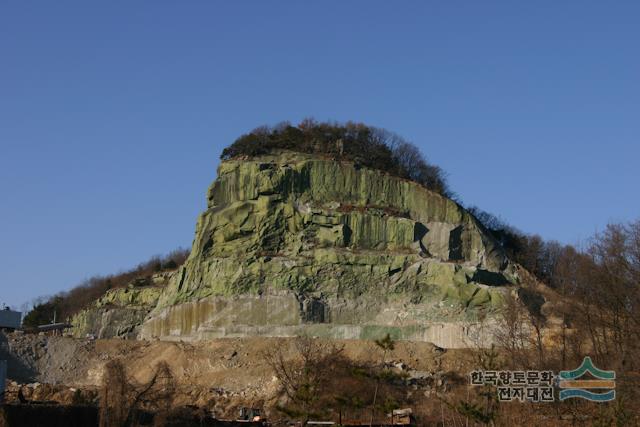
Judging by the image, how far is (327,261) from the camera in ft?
206

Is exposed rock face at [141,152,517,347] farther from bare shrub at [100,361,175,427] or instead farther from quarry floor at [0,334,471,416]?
bare shrub at [100,361,175,427]

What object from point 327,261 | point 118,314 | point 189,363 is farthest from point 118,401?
point 118,314

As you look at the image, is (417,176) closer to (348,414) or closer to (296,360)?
(296,360)

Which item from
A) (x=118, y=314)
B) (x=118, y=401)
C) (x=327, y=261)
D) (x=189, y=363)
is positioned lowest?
(x=118, y=401)

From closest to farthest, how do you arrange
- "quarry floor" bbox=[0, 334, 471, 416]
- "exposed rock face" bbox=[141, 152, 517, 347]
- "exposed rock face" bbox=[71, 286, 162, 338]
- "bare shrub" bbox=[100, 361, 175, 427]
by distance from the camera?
"bare shrub" bbox=[100, 361, 175, 427] → "quarry floor" bbox=[0, 334, 471, 416] → "exposed rock face" bbox=[141, 152, 517, 347] → "exposed rock face" bbox=[71, 286, 162, 338]

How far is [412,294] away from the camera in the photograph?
6081 cm

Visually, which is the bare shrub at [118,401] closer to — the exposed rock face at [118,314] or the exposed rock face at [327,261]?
the exposed rock face at [327,261]

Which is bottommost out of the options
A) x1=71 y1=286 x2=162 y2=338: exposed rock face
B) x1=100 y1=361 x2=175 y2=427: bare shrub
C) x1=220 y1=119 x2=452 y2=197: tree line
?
x1=100 y1=361 x2=175 y2=427: bare shrub

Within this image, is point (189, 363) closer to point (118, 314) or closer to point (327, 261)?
point (327, 261)

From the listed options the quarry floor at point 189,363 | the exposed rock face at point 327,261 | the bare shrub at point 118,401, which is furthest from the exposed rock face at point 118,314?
the bare shrub at point 118,401

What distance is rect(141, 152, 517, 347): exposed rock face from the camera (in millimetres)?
60031

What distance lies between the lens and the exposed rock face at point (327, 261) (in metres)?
60.0

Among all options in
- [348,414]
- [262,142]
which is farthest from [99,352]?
[348,414]

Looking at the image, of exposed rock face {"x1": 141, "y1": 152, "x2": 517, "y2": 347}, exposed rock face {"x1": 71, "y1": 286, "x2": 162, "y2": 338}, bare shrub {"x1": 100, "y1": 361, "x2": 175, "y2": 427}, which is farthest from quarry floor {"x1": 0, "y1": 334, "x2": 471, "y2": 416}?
bare shrub {"x1": 100, "y1": 361, "x2": 175, "y2": 427}
